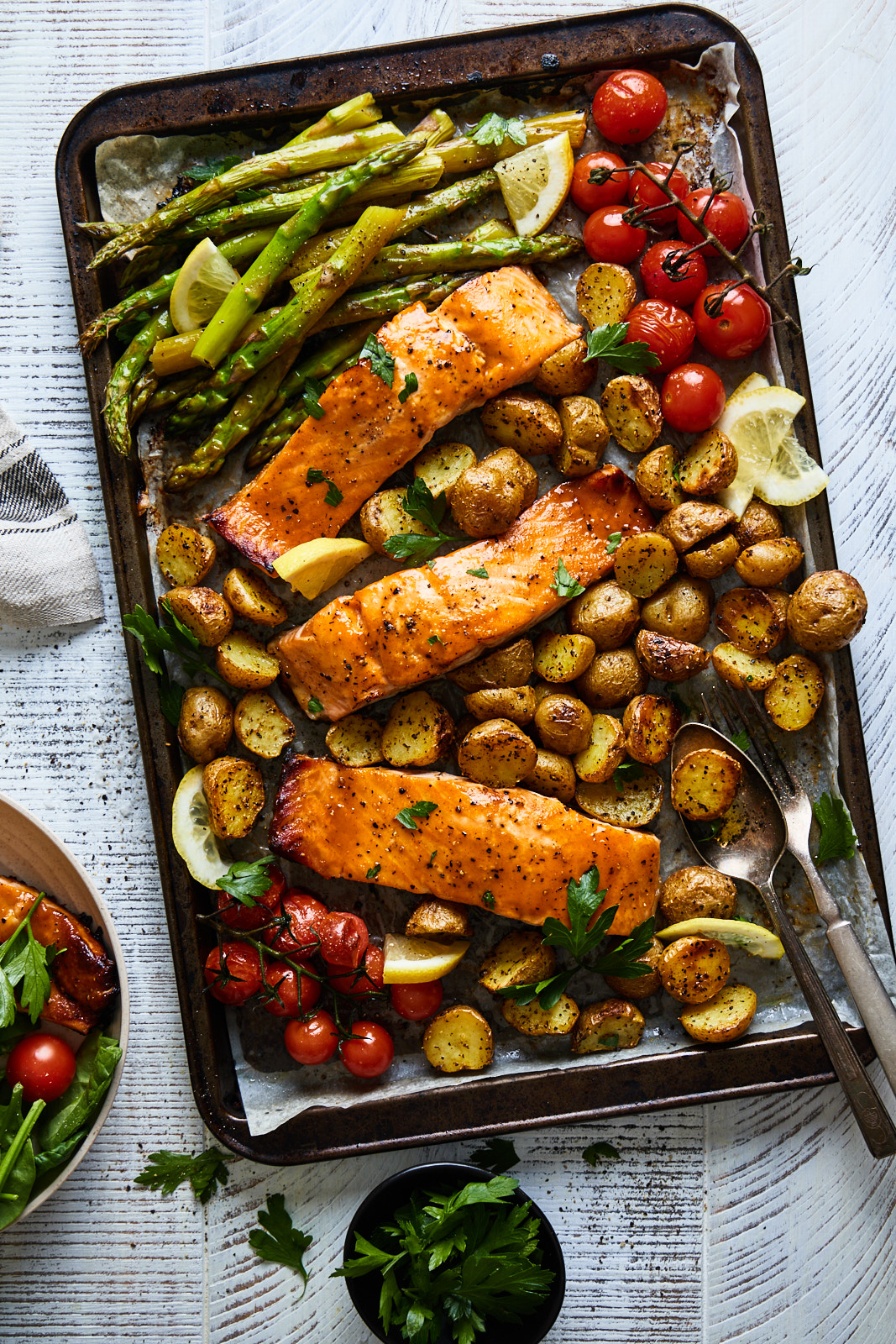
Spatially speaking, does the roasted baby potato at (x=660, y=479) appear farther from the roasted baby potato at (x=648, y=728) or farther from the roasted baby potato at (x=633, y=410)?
the roasted baby potato at (x=648, y=728)

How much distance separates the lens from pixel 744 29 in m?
3.52

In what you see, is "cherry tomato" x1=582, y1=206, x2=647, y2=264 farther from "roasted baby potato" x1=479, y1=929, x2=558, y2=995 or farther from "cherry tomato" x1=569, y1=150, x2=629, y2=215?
"roasted baby potato" x1=479, y1=929, x2=558, y2=995

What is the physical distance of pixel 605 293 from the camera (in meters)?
3.30

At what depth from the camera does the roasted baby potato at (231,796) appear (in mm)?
3207

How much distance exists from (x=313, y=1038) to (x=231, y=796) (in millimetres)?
895

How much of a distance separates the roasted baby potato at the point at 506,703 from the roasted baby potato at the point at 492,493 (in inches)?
21.7

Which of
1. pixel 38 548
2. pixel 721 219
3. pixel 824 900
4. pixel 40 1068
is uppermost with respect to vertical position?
pixel 721 219

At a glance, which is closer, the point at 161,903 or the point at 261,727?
the point at 261,727

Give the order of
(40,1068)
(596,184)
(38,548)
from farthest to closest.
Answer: (38,548) < (596,184) < (40,1068)

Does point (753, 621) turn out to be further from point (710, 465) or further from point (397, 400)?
point (397, 400)

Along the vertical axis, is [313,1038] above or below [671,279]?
below

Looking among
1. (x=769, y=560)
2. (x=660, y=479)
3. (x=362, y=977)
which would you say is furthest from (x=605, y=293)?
(x=362, y=977)

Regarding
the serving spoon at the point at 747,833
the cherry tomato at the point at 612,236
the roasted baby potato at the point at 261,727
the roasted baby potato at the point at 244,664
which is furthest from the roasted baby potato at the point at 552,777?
the cherry tomato at the point at 612,236

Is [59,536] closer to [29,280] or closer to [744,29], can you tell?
[29,280]
